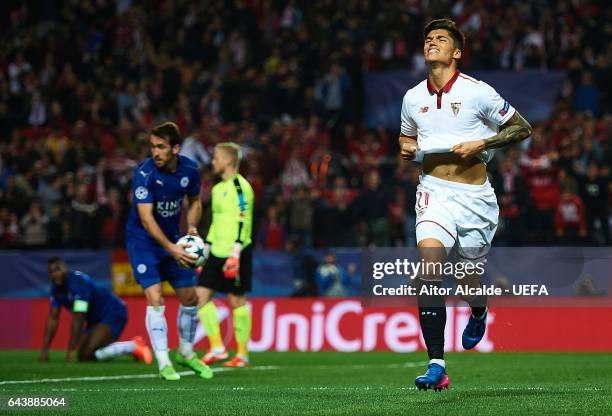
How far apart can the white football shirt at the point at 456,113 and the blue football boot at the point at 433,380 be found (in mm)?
1562

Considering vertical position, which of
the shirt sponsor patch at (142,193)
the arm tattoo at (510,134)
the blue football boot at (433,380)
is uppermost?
the arm tattoo at (510,134)

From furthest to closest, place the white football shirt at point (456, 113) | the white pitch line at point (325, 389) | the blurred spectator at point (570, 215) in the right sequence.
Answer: the blurred spectator at point (570, 215)
the white pitch line at point (325, 389)
the white football shirt at point (456, 113)

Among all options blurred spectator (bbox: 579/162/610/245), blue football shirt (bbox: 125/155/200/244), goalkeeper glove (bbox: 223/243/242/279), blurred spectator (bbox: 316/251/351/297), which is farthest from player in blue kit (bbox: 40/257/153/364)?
blurred spectator (bbox: 579/162/610/245)

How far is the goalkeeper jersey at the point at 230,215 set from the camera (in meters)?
13.8

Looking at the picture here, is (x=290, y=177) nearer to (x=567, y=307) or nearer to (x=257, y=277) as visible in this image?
(x=257, y=277)

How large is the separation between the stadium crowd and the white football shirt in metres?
9.68

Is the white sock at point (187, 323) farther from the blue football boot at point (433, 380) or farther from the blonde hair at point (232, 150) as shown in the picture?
the blue football boot at point (433, 380)

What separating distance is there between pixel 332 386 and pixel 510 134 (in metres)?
2.86

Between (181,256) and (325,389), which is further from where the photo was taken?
(181,256)

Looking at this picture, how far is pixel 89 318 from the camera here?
15.9 meters

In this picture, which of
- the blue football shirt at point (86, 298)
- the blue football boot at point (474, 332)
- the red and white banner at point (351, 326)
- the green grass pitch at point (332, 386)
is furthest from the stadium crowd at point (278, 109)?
the blue football boot at point (474, 332)

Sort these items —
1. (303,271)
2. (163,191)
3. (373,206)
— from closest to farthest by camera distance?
(163,191) → (303,271) → (373,206)

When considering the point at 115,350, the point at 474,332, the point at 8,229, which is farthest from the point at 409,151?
the point at 8,229

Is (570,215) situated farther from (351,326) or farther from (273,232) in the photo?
(273,232)
